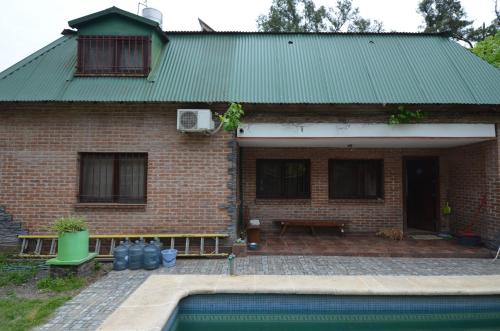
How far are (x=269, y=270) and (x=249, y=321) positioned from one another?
4.47 ft

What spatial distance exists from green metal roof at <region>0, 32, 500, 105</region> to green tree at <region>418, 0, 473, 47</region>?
623 inches

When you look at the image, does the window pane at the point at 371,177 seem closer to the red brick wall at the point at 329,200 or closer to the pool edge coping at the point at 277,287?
the red brick wall at the point at 329,200

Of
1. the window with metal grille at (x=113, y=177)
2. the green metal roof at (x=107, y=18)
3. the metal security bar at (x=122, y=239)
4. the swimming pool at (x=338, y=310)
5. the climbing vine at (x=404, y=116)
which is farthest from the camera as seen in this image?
the green metal roof at (x=107, y=18)

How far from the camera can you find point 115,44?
308 inches

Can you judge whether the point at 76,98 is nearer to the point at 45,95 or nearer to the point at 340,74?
the point at 45,95

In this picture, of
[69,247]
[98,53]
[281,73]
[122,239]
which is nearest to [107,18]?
[98,53]

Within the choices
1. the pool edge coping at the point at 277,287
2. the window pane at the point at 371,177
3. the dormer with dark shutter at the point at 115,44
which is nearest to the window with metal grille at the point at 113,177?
the dormer with dark shutter at the point at 115,44

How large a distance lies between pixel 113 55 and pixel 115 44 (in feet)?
0.91

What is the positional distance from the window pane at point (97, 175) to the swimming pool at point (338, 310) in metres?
3.76

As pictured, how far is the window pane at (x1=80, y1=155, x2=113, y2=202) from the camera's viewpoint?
24.2ft

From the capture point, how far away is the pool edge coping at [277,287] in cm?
434

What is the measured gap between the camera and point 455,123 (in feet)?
23.6

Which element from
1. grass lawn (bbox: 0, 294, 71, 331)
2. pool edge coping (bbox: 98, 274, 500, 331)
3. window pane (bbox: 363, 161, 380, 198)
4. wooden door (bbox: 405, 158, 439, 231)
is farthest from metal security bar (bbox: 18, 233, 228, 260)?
wooden door (bbox: 405, 158, 439, 231)

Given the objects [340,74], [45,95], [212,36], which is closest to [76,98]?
[45,95]
